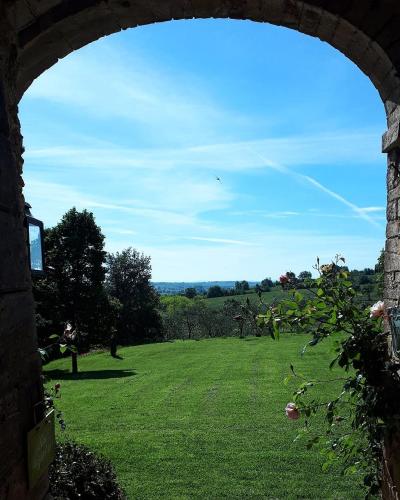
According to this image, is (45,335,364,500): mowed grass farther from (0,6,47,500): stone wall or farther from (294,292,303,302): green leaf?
(0,6,47,500): stone wall

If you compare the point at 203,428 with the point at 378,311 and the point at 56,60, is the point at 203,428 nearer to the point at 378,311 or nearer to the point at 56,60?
the point at 378,311

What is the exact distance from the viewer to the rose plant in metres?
2.71

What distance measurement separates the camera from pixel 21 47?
2.84 meters

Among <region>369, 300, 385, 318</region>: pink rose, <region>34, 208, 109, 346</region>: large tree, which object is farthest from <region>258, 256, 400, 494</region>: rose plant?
<region>34, 208, 109, 346</region>: large tree

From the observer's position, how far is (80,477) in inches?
174

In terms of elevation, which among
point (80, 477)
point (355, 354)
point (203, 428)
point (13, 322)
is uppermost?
point (13, 322)

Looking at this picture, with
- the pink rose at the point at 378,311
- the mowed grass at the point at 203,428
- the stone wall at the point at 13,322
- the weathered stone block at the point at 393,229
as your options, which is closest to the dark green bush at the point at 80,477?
the stone wall at the point at 13,322

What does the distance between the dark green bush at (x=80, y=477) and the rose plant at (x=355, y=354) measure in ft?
7.10

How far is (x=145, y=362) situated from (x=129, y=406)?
8.78 m

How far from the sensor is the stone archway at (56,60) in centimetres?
225

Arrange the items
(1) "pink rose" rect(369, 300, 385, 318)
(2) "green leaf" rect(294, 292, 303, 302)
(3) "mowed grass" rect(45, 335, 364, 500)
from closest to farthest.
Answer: (1) "pink rose" rect(369, 300, 385, 318)
(2) "green leaf" rect(294, 292, 303, 302)
(3) "mowed grass" rect(45, 335, 364, 500)

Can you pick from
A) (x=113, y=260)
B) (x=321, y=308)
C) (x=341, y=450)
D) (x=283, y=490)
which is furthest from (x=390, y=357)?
(x=113, y=260)

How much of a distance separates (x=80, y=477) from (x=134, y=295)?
30.3 meters

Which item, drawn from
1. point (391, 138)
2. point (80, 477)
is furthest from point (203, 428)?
point (391, 138)
